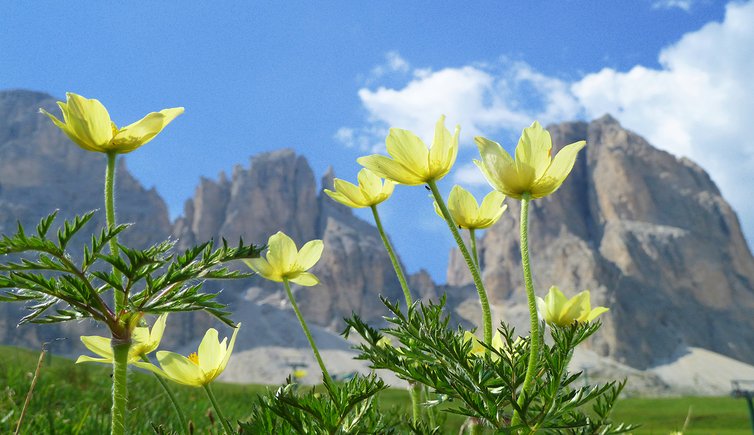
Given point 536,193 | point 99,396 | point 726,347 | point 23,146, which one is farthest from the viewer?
point 23,146

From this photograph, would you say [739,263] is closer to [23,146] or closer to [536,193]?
[536,193]

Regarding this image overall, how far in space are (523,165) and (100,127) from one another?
0.98m

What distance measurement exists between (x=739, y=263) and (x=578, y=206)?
29439 millimetres

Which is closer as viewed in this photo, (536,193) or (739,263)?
(536,193)

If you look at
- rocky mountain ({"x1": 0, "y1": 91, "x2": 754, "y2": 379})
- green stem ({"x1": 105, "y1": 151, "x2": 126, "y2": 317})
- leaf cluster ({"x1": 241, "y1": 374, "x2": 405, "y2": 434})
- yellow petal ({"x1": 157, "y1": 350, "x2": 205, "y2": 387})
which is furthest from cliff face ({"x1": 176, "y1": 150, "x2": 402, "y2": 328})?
leaf cluster ({"x1": 241, "y1": 374, "x2": 405, "y2": 434})

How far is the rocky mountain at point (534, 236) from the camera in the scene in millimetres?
98438

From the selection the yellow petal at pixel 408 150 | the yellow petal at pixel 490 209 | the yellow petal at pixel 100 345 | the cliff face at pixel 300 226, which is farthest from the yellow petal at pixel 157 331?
the cliff face at pixel 300 226

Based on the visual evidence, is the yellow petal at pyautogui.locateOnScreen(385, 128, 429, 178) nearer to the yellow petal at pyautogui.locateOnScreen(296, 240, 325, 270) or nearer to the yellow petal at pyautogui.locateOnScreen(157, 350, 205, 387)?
the yellow petal at pyautogui.locateOnScreen(296, 240, 325, 270)

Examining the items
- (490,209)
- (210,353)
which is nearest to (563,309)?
(490,209)

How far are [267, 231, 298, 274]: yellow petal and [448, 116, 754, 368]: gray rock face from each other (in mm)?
94450

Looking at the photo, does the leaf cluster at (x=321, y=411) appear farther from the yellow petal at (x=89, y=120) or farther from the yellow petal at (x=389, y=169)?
the yellow petal at (x=89, y=120)

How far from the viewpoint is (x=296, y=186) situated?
125m

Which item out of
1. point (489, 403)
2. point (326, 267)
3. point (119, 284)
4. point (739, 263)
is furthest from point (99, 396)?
point (739, 263)

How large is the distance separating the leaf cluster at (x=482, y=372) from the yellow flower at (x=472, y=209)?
1.86 ft
